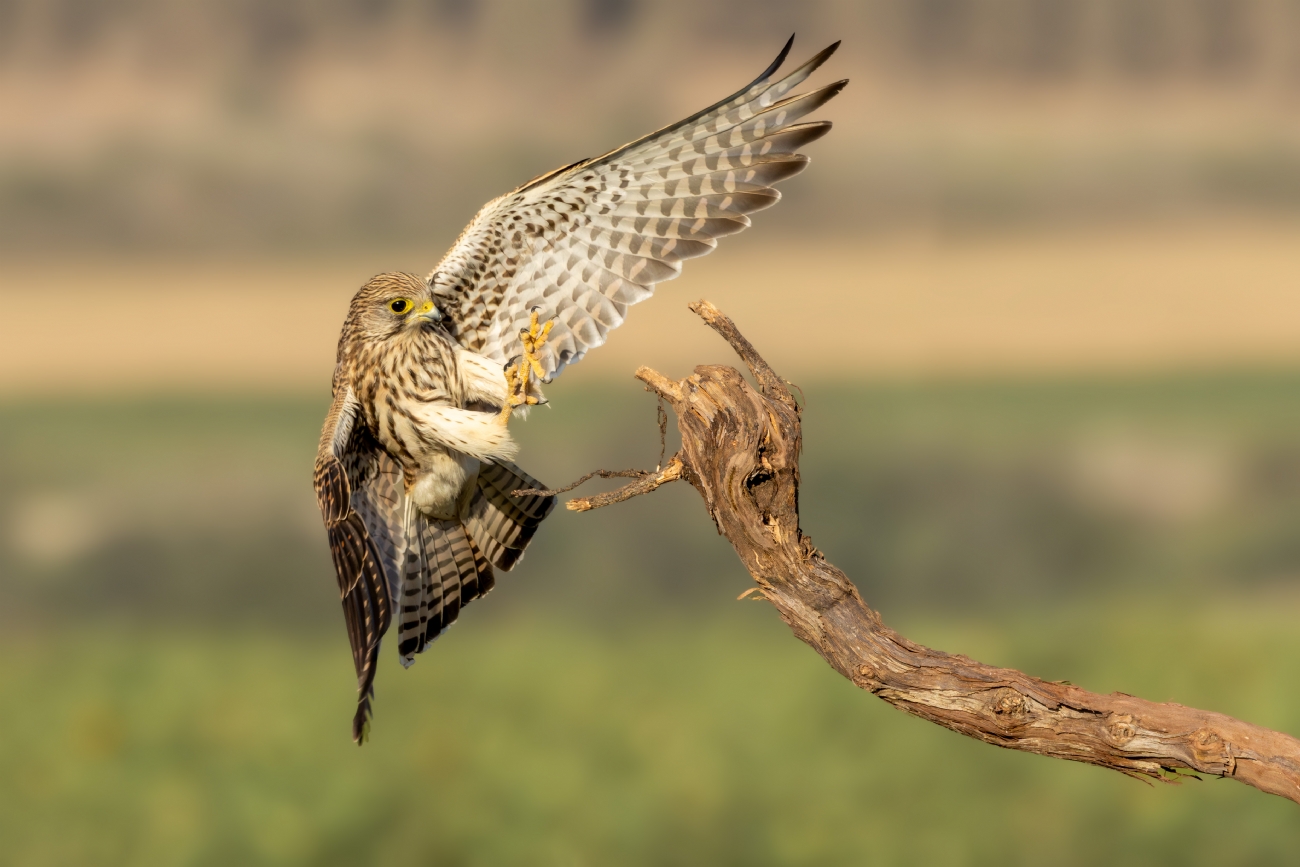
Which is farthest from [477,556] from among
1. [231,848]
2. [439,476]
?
[231,848]

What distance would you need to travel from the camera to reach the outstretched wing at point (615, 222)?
11.0 ft

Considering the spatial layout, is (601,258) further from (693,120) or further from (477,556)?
(477,556)

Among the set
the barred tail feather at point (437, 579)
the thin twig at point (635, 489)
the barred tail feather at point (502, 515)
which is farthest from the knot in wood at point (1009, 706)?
the barred tail feather at point (437, 579)

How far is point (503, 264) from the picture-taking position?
375 centimetres

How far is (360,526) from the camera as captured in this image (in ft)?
10.5

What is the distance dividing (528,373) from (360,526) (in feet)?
2.52

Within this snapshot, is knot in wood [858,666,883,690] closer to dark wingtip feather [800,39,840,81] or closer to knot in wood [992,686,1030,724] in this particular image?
knot in wood [992,686,1030,724]

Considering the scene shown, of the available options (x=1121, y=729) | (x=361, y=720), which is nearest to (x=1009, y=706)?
(x=1121, y=729)

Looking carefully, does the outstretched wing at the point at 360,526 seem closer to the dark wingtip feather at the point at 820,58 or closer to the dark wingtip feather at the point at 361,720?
the dark wingtip feather at the point at 361,720

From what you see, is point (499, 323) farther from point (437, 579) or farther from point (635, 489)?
point (635, 489)

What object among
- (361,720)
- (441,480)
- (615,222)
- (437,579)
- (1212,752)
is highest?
(615,222)

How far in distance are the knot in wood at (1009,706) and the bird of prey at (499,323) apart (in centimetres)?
163

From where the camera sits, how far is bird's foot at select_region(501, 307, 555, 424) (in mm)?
3486

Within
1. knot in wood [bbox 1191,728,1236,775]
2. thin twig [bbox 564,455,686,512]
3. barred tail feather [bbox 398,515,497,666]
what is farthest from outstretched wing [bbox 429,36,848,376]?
knot in wood [bbox 1191,728,1236,775]
